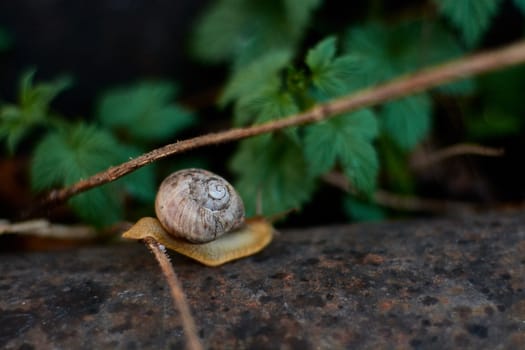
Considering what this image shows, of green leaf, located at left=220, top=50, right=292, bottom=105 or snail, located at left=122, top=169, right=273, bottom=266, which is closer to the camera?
snail, located at left=122, top=169, right=273, bottom=266

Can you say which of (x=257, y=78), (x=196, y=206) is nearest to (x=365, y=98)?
(x=196, y=206)

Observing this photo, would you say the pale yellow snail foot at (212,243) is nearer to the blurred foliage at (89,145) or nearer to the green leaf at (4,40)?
the blurred foliage at (89,145)

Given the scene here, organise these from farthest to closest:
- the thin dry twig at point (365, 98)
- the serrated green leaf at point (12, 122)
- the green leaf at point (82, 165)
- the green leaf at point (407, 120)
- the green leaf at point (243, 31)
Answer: the green leaf at point (243, 31)
the green leaf at point (407, 120)
the serrated green leaf at point (12, 122)
the green leaf at point (82, 165)
the thin dry twig at point (365, 98)

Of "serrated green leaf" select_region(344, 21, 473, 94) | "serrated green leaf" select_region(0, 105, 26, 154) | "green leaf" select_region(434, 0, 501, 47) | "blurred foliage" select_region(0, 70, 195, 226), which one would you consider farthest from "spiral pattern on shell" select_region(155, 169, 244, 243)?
"green leaf" select_region(434, 0, 501, 47)

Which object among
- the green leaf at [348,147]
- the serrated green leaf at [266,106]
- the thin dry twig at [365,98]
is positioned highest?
the serrated green leaf at [266,106]

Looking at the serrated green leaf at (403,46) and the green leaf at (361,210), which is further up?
the serrated green leaf at (403,46)

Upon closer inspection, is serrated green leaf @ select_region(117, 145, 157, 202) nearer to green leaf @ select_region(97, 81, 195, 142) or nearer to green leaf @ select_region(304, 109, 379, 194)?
green leaf @ select_region(97, 81, 195, 142)

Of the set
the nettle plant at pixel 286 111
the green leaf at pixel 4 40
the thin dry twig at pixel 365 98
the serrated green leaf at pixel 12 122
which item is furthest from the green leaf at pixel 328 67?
the green leaf at pixel 4 40
